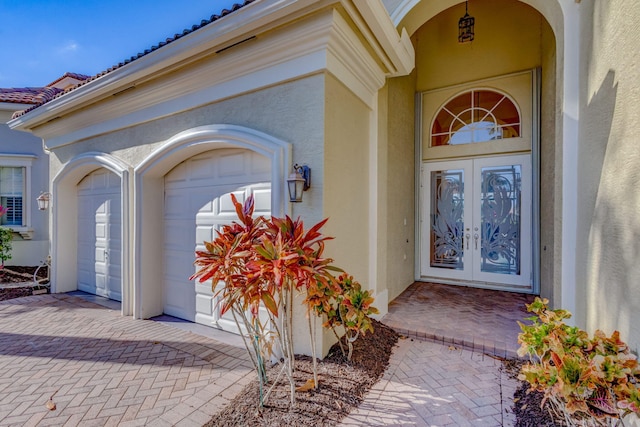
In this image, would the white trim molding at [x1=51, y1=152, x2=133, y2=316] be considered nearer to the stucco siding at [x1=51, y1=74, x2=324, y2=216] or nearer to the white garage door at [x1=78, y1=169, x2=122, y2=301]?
the white garage door at [x1=78, y1=169, x2=122, y2=301]

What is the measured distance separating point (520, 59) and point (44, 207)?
1221 centimetres

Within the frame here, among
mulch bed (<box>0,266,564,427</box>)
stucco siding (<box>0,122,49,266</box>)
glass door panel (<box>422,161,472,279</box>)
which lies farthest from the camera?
stucco siding (<box>0,122,49,266</box>)

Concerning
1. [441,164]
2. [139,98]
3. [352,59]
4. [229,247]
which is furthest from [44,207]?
[441,164]

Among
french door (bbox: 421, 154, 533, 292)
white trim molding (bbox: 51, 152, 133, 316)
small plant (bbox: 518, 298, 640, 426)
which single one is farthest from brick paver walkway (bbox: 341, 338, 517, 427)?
white trim molding (bbox: 51, 152, 133, 316)

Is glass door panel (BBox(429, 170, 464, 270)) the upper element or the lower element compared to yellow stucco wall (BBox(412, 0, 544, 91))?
lower

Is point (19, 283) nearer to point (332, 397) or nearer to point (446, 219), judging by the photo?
point (332, 397)

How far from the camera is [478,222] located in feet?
23.6

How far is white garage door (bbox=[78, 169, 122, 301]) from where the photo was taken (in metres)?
6.80

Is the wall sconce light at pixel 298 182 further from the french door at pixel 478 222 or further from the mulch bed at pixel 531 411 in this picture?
the french door at pixel 478 222

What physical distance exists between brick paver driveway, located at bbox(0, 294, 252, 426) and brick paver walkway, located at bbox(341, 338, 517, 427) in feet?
5.50

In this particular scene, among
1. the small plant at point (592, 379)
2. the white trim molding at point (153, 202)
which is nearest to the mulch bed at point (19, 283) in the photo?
the white trim molding at point (153, 202)

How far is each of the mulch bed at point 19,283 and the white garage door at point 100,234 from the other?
1.10m

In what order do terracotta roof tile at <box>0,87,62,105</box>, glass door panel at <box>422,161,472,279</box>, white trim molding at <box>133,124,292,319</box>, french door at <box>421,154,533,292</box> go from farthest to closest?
terracotta roof tile at <box>0,87,62,105</box>
glass door panel at <box>422,161,472,279</box>
french door at <box>421,154,533,292</box>
white trim molding at <box>133,124,292,319</box>

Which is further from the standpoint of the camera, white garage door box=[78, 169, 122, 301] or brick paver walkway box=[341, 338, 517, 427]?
white garage door box=[78, 169, 122, 301]
